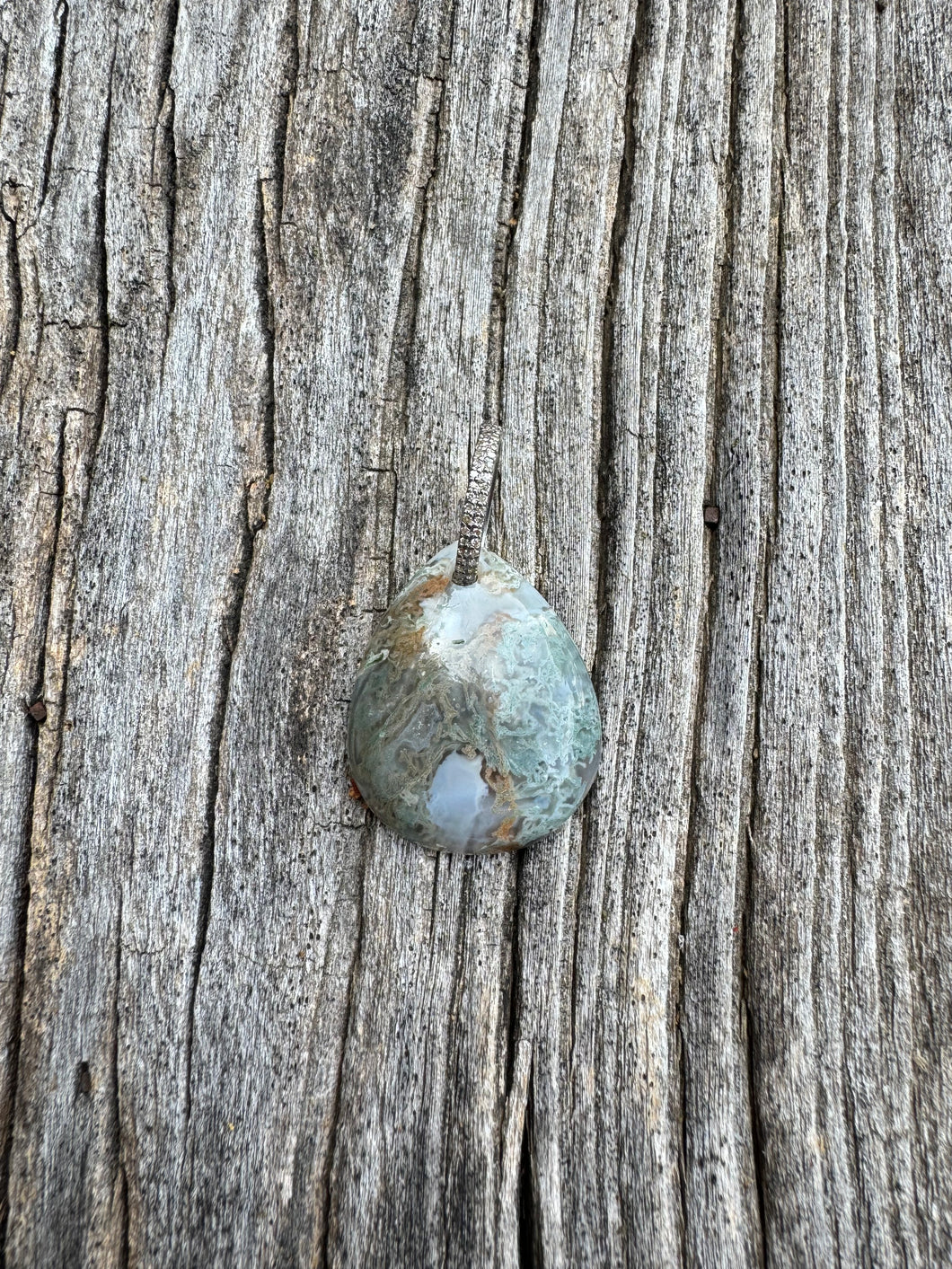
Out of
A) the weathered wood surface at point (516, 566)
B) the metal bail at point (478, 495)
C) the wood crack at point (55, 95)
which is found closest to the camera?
the metal bail at point (478, 495)

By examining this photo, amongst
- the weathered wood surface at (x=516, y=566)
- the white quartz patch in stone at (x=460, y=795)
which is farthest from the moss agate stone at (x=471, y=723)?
the weathered wood surface at (x=516, y=566)

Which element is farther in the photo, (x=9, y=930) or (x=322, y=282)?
(x=322, y=282)

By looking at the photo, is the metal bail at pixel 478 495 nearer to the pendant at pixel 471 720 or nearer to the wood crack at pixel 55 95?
the pendant at pixel 471 720

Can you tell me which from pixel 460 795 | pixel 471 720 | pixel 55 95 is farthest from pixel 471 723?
pixel 55 95

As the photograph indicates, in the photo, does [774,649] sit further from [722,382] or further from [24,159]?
[24,159]

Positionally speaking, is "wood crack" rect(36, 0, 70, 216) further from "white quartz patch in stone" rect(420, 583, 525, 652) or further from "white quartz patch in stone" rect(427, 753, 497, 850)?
"white quartz patch in stone" rect(427, 753, 497, 850)

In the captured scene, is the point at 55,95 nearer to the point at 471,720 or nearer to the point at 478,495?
the point at 478,495

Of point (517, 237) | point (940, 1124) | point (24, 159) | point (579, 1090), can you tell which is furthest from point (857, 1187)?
point (24, 159)
